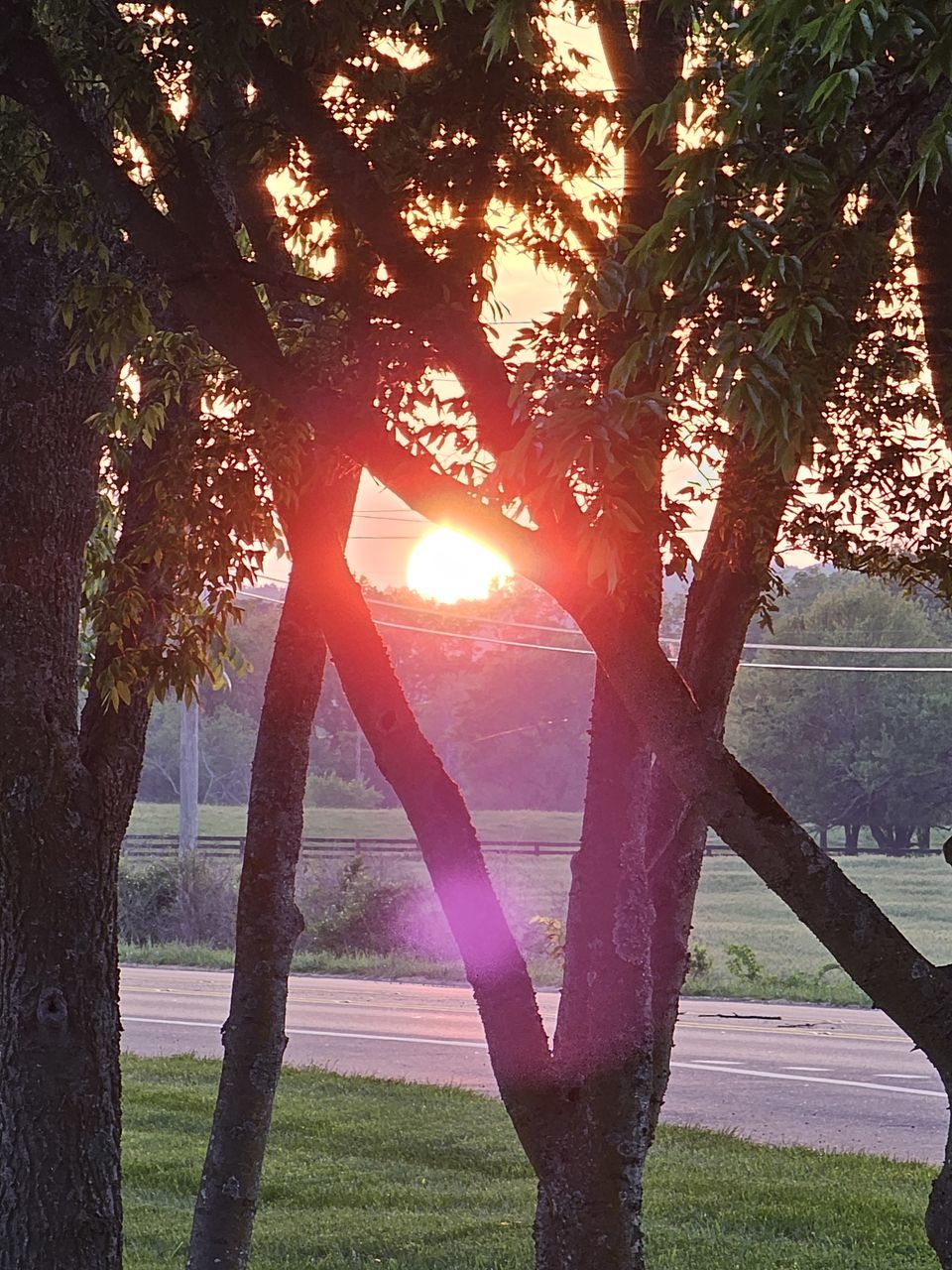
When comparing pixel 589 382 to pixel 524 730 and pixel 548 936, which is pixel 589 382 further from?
pixel 524 730

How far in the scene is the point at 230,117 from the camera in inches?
250

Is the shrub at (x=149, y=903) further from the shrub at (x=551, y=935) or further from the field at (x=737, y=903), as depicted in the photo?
the shrub at (x=551, y=935)

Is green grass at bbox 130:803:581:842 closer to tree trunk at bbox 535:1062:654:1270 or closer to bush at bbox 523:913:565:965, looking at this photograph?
bush at bbox 523:913:565:965

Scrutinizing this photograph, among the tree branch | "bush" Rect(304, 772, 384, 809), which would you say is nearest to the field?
"bush" Rect(304, 772, 384, 809)

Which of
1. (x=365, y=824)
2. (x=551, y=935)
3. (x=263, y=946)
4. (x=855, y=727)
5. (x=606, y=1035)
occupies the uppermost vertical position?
(x=855, y=727)

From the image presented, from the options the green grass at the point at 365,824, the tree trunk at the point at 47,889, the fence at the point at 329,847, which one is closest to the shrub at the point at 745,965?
the fence at the point at 329,847

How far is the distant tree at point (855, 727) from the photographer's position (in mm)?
66250

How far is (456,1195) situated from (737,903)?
39.5 m

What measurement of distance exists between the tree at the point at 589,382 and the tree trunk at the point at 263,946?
45.8 inches

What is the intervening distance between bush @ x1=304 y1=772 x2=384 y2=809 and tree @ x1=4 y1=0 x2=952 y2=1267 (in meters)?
76.7

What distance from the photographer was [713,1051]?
19172 millimetres

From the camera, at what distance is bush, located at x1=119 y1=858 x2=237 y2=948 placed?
34.3 meters

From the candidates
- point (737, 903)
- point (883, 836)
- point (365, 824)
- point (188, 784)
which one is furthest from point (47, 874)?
point (883, 836)

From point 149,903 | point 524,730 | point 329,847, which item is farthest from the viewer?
point 524,730
